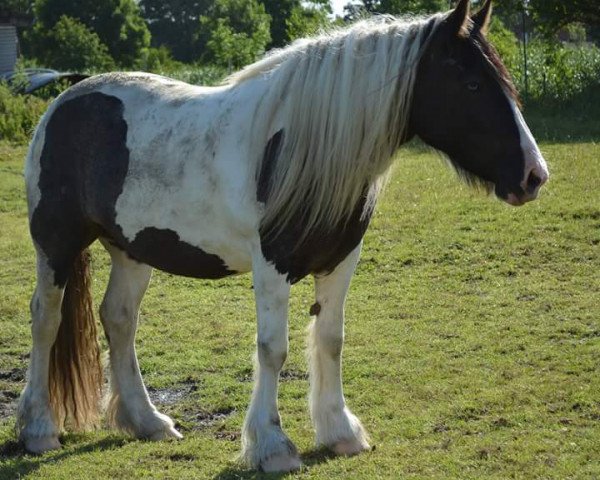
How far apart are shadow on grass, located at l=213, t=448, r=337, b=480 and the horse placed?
0.05 m

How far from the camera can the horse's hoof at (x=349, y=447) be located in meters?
5.16

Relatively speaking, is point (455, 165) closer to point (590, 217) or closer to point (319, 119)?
point (319, 119)

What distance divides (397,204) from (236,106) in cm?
631

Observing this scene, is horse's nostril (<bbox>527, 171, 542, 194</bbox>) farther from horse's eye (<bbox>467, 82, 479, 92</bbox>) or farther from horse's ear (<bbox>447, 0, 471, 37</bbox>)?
horse's ear (<bbox>447, 0, 471, 37</bbox>)

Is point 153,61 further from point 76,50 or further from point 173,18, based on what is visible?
point 173,18

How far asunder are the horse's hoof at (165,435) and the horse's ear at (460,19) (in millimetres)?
2602

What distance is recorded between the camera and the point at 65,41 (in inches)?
1651

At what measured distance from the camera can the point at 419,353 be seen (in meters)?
6.84

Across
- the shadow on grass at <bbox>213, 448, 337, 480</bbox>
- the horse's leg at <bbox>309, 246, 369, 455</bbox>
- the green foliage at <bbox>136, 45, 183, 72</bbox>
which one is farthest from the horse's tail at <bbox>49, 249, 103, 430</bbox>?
the green foliage at <bbox>136, 45, 183, 72</bbox>

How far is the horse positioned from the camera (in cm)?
465

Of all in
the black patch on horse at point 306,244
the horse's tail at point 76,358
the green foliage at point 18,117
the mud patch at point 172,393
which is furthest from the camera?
the green foliage at point 18,117

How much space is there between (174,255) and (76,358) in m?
0.98

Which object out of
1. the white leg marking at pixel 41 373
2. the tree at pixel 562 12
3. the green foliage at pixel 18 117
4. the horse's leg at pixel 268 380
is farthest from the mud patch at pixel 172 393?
the tree at pixel 562 12

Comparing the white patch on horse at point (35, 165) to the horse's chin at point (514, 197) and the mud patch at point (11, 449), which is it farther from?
the horse's chin at point (514, 197)
